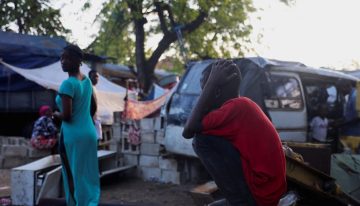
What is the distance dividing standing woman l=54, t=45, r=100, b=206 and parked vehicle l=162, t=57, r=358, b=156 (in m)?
2.95

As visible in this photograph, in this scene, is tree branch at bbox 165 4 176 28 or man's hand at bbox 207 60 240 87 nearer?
man's hand at bbox 207 60 240 87

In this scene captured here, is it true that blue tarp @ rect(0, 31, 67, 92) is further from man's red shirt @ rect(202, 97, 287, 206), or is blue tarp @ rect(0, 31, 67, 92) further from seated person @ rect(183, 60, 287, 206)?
man's red shirt @ rect(202, 97, 287, 206)

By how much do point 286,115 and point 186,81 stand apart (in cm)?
160

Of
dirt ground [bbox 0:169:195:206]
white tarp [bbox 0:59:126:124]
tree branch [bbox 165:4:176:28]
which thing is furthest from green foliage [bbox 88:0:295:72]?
dirt ground [bbox 0:169:195:206]

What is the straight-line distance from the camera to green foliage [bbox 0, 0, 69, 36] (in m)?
15.6

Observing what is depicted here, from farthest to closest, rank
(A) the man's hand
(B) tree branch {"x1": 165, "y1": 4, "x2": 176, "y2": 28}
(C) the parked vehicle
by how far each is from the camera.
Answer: (B) tree branch {"x1": 165, "y1": 4, "x2": 176, "y2": 28} → (C) the parked vehicle → (A) the man's hand

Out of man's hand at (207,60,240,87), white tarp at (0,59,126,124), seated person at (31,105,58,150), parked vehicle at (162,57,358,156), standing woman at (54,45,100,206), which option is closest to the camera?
man's hand at (207,60,240,87)

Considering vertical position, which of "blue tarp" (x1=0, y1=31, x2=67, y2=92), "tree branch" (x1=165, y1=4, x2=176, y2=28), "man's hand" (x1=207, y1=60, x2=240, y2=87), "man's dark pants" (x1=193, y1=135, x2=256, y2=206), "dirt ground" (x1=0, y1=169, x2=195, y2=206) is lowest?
"dirt ground" (x1=0, y1=169, x2=195, y2=206)

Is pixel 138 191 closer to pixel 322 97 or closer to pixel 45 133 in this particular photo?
pixel 45 133

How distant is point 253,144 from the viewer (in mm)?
2918

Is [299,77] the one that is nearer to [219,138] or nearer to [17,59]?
[219,138]

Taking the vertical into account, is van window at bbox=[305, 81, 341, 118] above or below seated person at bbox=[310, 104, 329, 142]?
above

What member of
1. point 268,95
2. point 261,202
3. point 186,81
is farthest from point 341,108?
point 261,202

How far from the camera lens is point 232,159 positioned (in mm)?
2967
